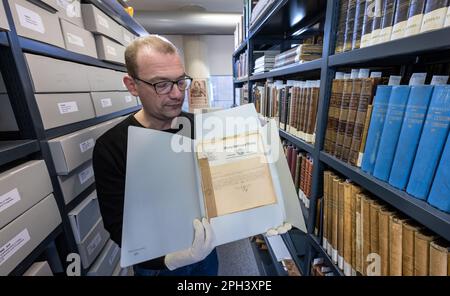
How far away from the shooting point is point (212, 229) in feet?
1.84

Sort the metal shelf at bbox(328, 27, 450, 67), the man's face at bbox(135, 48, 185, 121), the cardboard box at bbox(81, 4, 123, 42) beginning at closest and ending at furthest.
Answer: the metal shelf at bbox(328, 27, 450, 67)
the man's face at bbox(135, 48, 185, 121)
the cardboard box at bbox(81, 4, 123, 42)

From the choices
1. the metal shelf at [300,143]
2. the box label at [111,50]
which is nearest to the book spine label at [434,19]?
the metal shelf at [300,143]

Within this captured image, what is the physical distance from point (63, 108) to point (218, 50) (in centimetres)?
408

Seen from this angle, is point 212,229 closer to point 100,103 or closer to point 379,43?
point 379,43

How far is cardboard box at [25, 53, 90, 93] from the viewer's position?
2.53ft

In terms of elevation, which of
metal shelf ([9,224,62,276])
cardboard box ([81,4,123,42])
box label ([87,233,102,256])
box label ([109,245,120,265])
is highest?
cardboard box ([81,4,123,42])

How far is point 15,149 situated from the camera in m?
Answer: 0.66

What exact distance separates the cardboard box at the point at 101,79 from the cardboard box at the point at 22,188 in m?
0.65

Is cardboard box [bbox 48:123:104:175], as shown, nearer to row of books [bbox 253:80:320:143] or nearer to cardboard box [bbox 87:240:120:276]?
cardboard box [bbox 87:240:120:276]

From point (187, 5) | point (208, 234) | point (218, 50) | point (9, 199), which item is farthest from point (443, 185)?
point (218, 50)

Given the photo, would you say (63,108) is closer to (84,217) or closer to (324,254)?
(84,217)

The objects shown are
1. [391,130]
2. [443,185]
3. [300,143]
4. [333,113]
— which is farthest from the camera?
[300,143]

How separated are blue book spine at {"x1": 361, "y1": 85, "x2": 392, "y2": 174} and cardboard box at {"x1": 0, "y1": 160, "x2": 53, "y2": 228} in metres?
1.06

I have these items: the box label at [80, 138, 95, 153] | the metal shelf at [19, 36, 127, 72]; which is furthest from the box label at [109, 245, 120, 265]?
the metal shelf at [19, 36, 127, 72]
